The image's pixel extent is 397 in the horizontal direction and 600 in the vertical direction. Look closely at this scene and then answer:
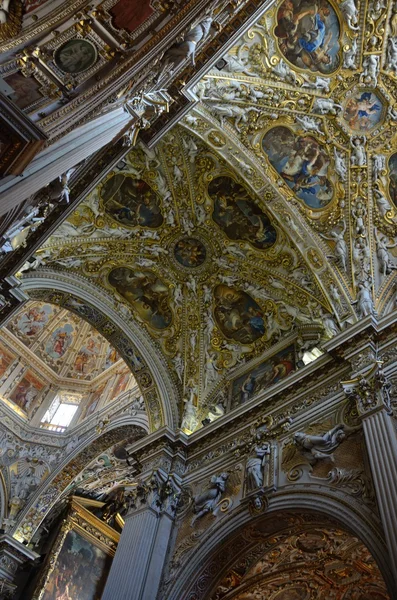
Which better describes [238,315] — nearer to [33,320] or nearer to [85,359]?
[85,359]

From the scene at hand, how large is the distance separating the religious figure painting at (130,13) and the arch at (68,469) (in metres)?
13.0

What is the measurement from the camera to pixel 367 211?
1162 cm

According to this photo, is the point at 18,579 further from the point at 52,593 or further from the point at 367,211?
the point at 367,211

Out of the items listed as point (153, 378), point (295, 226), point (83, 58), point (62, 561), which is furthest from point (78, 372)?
point (83, 58)

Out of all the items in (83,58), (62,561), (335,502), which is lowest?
(335,502)

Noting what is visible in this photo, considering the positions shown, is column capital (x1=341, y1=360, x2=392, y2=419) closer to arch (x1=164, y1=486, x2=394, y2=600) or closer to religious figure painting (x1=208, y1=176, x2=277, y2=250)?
arch (x1=164, y1=486, x2=394, y2=600)

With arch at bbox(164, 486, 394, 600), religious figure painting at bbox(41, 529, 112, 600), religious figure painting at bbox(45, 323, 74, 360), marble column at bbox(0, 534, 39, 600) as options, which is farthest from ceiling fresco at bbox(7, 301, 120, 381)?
arch at bbox(164, 486, 394, 600)

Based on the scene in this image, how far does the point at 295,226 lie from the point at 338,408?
4.70 meters

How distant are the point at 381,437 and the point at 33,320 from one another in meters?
17.2

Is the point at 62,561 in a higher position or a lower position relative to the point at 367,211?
lower

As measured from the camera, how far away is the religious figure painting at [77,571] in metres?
17.8

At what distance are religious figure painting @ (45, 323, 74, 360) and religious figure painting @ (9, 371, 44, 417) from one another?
1.31 metres

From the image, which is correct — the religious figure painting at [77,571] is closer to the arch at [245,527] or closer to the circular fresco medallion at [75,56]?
the arch at [245,527]

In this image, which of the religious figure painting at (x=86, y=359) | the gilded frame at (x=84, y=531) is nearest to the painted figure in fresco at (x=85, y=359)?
the religious figure painting at (x=86, y=359)
